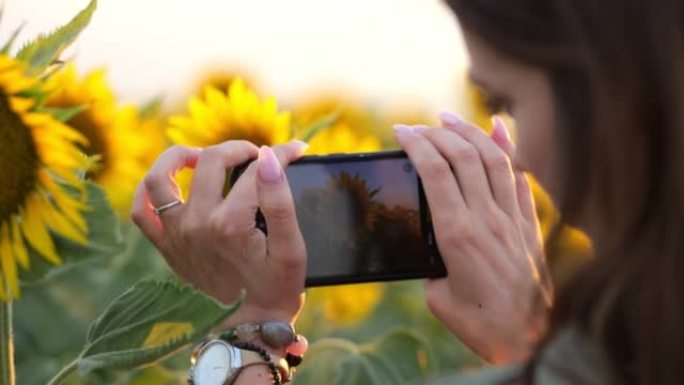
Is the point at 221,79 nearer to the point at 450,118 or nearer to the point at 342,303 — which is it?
the point at 342,303

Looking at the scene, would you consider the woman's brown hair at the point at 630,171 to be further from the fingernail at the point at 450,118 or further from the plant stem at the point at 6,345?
the plant stem at the point at 6,345

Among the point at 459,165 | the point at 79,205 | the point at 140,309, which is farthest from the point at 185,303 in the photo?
the point at 459,165

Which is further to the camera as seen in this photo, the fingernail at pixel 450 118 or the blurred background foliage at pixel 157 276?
the blurred background foliage at pixel 157 276

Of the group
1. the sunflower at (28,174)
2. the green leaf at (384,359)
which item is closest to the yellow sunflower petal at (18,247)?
the sunflower at (28,174)

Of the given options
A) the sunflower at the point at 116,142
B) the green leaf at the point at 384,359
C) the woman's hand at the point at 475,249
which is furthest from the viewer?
the sunflower at the point at 116,142

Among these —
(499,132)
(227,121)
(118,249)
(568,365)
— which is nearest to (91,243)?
(118,249)

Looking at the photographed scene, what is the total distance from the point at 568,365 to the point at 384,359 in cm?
110

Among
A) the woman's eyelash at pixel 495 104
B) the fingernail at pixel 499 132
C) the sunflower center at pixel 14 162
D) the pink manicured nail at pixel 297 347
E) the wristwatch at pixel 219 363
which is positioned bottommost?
the pink manicured nail at pixel 297 347

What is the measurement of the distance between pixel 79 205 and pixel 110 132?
107 centimetres

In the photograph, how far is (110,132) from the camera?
2611 mm

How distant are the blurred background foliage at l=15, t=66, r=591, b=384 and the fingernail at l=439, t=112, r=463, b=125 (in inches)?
5.9

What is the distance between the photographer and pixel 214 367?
158 centimetres

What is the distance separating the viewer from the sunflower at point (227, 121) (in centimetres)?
236

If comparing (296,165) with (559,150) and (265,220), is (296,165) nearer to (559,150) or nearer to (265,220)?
(265,220)
